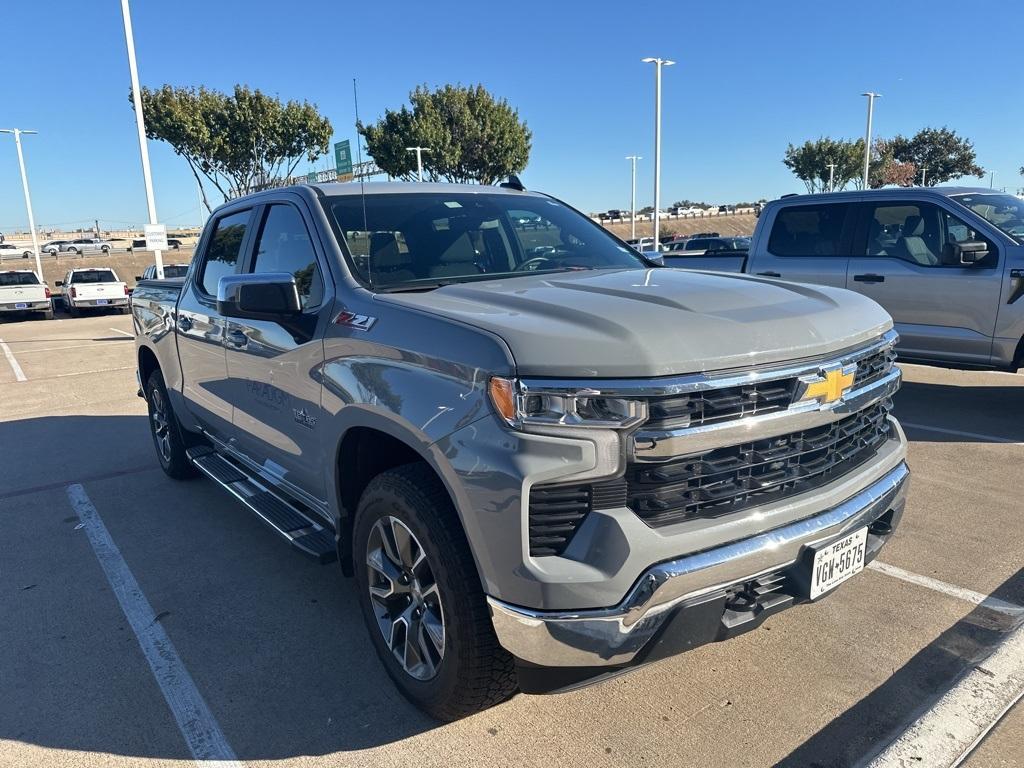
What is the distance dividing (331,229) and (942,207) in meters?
5.99

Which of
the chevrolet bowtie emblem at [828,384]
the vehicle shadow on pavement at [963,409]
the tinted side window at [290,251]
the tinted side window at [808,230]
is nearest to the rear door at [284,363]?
the tinted side window at [290,251]

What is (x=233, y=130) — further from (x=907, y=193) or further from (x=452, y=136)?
(x=907, y=193)

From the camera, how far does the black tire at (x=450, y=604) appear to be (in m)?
2.29

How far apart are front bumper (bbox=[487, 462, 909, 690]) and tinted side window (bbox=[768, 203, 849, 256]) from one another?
6035 mm

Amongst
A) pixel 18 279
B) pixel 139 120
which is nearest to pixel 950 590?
pixel 139 120

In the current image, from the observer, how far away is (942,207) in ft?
22.4

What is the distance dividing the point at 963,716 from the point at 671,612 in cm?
131

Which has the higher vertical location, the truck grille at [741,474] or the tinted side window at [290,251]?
the tinted side window at [290,251]

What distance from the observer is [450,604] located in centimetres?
232

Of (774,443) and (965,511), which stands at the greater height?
(774,443)

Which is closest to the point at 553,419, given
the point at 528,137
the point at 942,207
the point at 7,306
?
the point at 942,207

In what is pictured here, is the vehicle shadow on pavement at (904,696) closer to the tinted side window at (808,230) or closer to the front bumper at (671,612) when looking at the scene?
the front bumper at (671,612)

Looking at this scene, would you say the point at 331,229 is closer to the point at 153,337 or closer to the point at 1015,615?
the point at 153,337

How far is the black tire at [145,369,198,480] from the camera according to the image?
17.8 feet
